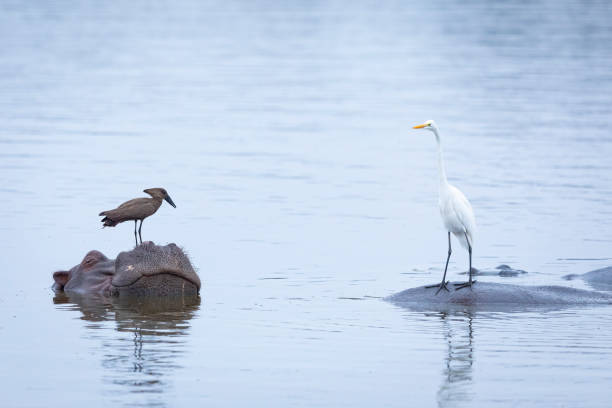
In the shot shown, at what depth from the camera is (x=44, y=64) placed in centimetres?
4825

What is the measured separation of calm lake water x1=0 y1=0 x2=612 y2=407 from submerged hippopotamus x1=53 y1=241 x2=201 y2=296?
0.34 m

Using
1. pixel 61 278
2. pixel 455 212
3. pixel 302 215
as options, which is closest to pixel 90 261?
pixel 61 278

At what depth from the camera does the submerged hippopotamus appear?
1526cm

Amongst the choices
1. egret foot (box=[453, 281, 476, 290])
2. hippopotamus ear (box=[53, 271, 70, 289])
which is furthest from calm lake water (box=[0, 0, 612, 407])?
egret foot (box=[453, 281, 476, 290])

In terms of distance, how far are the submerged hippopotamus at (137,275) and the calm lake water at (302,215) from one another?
34 centimetres

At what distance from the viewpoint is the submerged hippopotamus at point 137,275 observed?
50.1ft

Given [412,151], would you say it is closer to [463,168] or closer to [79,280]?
[463,168]

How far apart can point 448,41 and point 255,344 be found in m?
49.8

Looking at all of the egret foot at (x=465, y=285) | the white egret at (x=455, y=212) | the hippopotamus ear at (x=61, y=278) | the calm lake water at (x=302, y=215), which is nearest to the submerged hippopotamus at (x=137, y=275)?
the hippopotamus ear at (x=61, y=278)

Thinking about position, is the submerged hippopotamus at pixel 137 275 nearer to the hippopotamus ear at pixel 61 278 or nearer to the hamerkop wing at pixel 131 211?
the hippopotamus ear at pixel 61 278

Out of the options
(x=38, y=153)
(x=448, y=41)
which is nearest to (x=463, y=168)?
(x=38, y=153)

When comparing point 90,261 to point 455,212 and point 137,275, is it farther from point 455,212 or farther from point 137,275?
point 455,212

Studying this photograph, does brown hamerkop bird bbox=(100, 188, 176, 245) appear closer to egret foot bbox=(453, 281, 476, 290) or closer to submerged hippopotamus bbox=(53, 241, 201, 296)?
submerged hippopotamus bbox=(53, 241, 201, 296)

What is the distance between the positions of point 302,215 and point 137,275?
658cm
